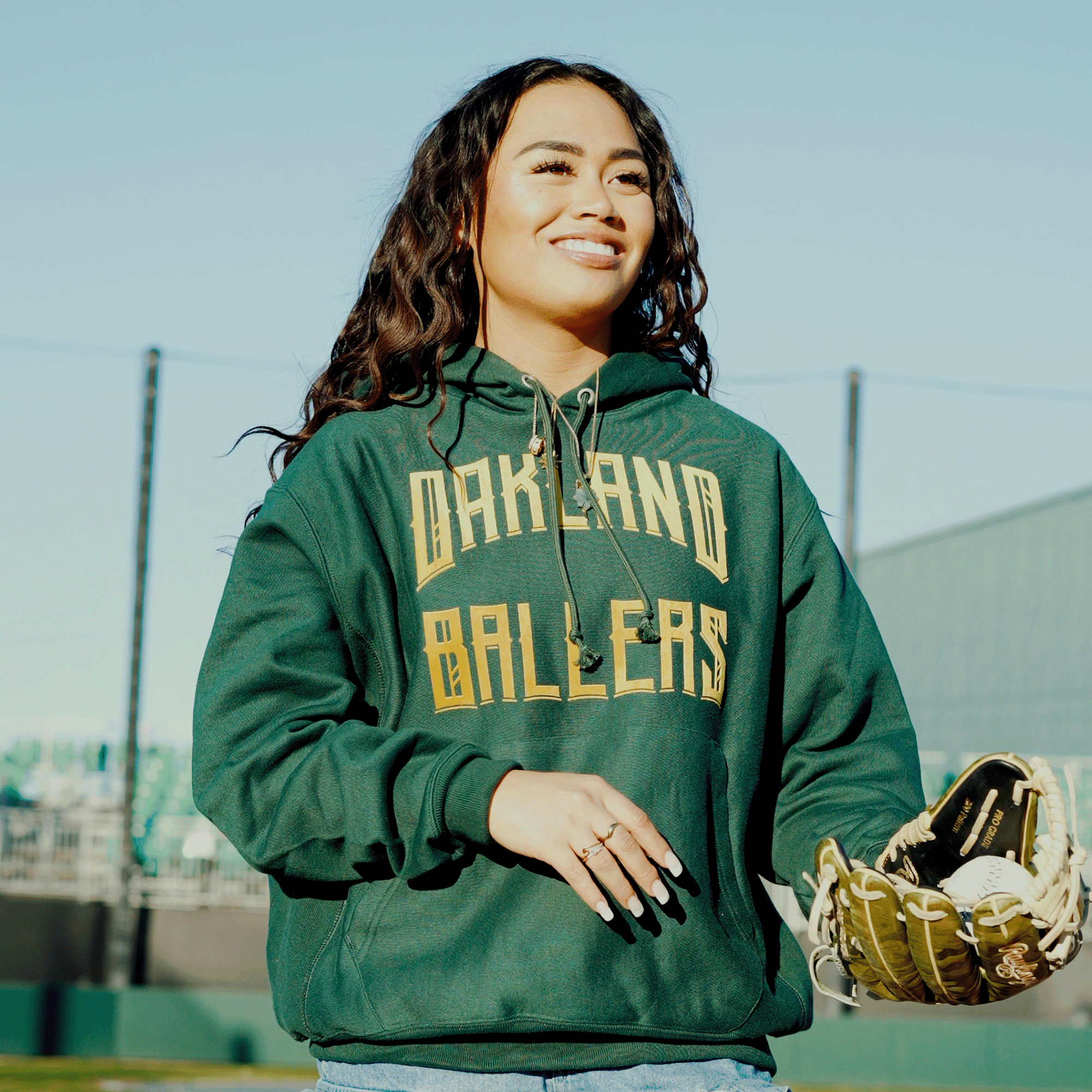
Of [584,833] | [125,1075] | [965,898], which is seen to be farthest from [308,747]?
[125,1075]

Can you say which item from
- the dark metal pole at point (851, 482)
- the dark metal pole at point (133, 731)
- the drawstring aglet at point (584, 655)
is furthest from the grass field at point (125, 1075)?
the drawstring aglet at point (584, 655)

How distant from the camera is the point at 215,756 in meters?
1.96

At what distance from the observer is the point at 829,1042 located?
12.3 meters

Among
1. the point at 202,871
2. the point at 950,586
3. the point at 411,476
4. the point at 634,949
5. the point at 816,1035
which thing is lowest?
the point at 816,1035

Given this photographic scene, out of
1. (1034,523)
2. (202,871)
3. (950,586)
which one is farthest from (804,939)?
(950,586)

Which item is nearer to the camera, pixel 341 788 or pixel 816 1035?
pixel 341 788

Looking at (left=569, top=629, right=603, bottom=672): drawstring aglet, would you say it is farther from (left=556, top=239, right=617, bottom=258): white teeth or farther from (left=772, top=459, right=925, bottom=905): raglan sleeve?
(left=556, top=239, right=617, bottom=258): white teeth

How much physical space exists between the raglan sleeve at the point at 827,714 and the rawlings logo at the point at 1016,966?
0.30 metres

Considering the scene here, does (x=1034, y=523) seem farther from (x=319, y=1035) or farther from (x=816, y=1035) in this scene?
(x=319, y=1035)

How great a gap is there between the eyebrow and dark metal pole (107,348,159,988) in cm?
1062

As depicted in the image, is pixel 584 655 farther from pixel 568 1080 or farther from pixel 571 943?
pixel 568 1080

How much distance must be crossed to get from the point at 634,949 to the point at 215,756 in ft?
1.78

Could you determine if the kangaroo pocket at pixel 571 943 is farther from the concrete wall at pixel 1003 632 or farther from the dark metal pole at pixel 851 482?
the concrete wall at pixel 1003 632

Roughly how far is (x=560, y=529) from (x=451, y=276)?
49 centimetres
